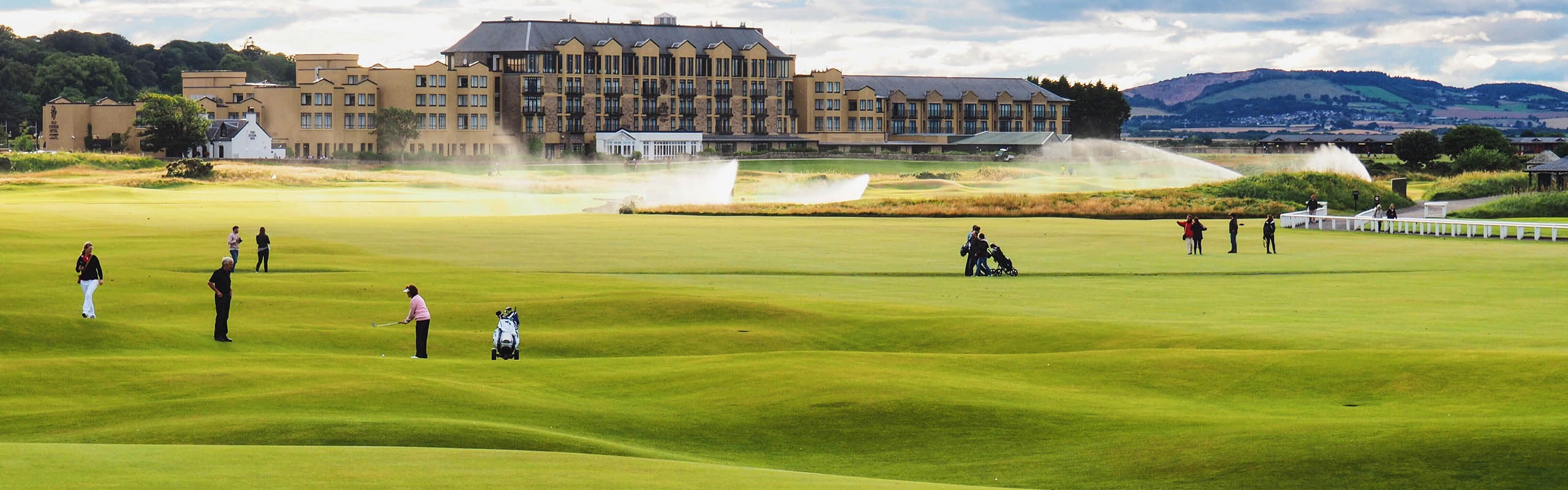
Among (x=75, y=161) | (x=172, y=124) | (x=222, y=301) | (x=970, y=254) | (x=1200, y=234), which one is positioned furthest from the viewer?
(x=172, y=124)

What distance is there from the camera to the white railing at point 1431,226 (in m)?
73.8

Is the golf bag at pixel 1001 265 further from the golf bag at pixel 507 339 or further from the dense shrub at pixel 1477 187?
the dense shrub at pixel 1477 187

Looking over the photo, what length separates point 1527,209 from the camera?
95.8m

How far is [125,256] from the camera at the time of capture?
57531 millimetres

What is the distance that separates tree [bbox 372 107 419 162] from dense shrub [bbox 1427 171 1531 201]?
382 feet

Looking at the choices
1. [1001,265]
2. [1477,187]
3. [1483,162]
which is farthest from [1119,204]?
[1483,162]

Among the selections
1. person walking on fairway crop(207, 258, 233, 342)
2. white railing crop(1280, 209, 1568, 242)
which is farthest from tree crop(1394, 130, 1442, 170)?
person walking on fairway crop(207, 258, 233, 342)

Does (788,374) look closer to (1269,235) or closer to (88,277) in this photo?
(88,277)

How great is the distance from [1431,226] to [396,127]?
459 ft

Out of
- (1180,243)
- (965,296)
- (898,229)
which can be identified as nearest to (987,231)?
(898,229)

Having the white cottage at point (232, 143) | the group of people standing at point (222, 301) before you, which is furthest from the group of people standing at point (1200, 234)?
the white cottage at point (232, 143)

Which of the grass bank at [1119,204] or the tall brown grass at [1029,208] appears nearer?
the tall brown grass at [1029,208]

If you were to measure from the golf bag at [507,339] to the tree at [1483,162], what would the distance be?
462 feet

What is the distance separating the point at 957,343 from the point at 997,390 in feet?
28.6
